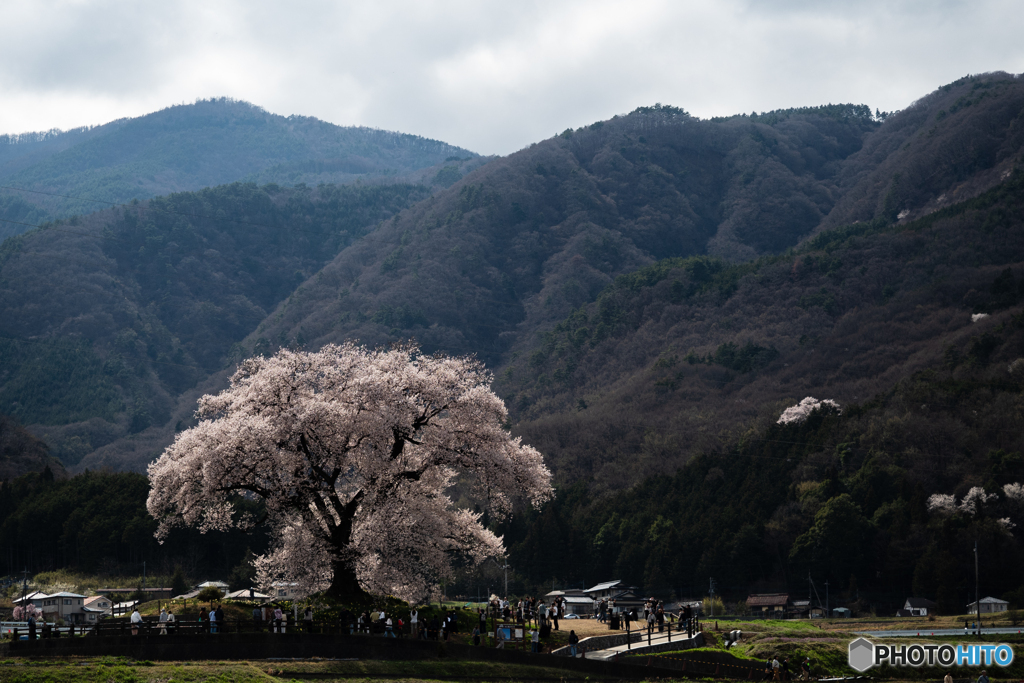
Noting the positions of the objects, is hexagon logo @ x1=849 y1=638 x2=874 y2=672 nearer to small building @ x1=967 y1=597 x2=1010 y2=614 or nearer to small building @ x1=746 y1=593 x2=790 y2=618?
small building @ x1=967 y1=597 x2=1010 y2=614

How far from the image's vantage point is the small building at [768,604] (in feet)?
263

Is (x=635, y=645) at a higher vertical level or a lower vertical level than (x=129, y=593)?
lower

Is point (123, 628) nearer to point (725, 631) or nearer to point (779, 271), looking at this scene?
point (725, 631)

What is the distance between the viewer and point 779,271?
7362 inches

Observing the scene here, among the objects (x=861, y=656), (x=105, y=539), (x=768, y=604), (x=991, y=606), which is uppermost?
(x=105, y=539)

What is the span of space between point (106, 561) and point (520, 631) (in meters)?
57.0

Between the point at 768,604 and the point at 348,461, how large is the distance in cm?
5176

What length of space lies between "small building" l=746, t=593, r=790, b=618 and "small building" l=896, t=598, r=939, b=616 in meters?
8.79

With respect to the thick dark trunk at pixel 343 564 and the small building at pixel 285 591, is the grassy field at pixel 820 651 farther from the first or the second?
the small building at pixel 285 591

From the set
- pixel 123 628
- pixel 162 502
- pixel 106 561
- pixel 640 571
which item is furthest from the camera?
pixel 640 571

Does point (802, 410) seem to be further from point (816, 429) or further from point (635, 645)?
point (635, 645)

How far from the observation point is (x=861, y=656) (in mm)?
42625

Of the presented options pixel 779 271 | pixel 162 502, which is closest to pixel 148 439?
pixel 779 271

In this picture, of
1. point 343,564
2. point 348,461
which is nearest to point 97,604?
point 343,564
